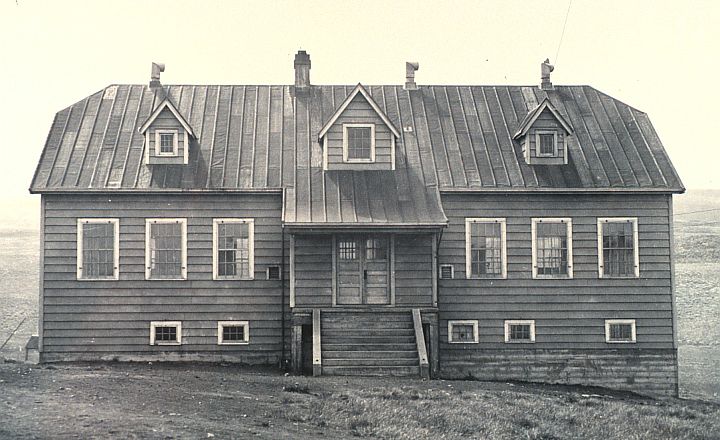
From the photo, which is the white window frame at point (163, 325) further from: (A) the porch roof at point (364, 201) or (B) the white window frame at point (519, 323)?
(B) the white window frame at point (519, 323)

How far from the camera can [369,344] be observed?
67.3 ft

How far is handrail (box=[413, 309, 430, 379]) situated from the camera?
19.4 m

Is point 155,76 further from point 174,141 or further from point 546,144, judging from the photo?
point 546,144

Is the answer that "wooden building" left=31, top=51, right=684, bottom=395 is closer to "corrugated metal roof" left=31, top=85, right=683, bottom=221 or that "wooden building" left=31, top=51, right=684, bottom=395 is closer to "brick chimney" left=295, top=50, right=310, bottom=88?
"corrugated metal roof" left=31, top=85, right=683, bottom=221

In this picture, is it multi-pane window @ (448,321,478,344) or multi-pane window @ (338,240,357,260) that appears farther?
multi-pane window @ (448,321,478,344)

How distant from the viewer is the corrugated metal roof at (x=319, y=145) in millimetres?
22641

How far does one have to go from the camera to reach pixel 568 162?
23781 mm

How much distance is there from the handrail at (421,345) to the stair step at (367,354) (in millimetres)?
286

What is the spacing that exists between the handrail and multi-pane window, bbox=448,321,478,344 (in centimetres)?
193

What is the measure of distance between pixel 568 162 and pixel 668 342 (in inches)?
240

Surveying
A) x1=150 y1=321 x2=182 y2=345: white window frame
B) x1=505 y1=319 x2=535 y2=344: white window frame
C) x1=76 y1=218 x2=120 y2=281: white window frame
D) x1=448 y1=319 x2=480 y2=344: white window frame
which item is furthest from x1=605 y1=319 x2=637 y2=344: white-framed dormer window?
x1=76 y1=218 x2=120 y2=281: white window frame

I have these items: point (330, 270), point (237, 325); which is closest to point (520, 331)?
point (330, 270)

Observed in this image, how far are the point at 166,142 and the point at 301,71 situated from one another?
5.70m

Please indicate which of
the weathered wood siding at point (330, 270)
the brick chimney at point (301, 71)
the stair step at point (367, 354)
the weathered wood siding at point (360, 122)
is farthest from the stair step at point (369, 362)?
the brick chimney at point (301, 71)
